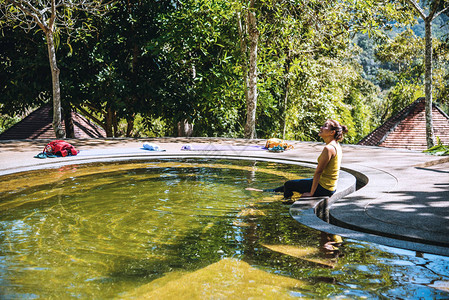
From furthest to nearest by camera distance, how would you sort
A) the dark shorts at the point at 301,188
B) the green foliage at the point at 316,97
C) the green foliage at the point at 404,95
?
the green foliage at the point at 404,95
the green foliage at the point at 316,97
the dark shorts at the point at 301,188

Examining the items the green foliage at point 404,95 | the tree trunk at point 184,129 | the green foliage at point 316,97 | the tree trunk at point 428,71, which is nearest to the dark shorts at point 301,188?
the tree trunk at point 428,71

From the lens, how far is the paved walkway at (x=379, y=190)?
15.3ft

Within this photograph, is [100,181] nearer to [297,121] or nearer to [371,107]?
[297,121]

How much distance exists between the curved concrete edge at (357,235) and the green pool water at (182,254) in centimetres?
12

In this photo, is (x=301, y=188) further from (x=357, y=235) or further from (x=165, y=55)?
(x=165, y=55)

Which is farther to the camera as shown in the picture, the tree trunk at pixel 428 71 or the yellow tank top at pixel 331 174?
the tree trunk at pixel 428 71

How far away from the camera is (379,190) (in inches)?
271

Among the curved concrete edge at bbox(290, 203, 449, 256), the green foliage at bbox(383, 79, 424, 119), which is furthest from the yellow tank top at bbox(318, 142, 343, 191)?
the green foliage at bbox(383, 79, 424, 119)

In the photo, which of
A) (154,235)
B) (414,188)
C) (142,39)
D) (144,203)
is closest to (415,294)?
(154,235)

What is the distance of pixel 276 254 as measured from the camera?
14.1 feet

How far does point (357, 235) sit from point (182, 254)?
214cm

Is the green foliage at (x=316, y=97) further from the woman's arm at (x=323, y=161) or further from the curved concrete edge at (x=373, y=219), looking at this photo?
the woman's arm at (x=323, y=161)

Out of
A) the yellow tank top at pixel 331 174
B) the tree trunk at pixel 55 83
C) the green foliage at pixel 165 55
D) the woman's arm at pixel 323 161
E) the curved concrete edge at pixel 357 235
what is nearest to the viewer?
the curved concrete edge at pixel 357 235

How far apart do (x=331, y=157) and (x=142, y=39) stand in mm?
18559
